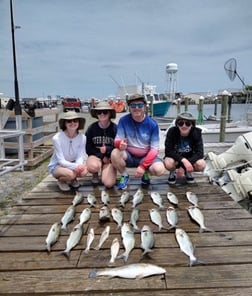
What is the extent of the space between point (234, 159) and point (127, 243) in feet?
11.1

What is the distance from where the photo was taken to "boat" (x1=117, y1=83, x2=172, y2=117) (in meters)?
33.6

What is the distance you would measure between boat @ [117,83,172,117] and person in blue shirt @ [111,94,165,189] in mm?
24904

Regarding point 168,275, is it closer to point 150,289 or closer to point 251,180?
point 150,289

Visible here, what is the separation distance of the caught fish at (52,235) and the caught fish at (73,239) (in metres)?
0.14

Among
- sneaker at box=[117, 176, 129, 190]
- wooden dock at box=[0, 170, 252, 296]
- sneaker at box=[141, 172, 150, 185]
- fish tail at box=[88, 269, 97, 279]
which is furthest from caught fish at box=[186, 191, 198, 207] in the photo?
fish tail at box=[88, 269, 97, 279]

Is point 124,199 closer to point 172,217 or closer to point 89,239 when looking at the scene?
point 172,217

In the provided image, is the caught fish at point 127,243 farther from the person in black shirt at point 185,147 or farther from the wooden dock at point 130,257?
the person in black shirt at point 185,147

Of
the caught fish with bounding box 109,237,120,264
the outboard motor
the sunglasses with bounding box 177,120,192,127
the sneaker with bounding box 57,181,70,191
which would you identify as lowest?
the sneaker with bounding box 57,181,70,191

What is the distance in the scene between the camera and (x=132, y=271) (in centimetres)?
220

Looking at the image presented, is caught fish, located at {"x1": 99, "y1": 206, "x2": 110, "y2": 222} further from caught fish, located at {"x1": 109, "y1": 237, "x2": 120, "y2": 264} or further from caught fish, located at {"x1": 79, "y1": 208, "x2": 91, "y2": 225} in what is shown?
caught fish, located at {"x1": 109, "y1": 237, "x2": 120, "y2": 264}

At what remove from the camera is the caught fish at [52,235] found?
267 cm

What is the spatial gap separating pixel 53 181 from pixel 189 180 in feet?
7.45

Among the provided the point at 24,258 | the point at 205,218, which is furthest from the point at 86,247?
the point at 205,218

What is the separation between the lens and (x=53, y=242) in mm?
2727
